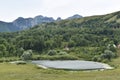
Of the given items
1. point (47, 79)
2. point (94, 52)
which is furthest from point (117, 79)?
point (94, 52)

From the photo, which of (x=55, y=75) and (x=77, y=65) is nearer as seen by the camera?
(x=55, y=75)

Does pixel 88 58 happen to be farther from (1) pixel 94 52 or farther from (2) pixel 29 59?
(2) pixel 29 59

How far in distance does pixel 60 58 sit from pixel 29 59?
16.8 meters

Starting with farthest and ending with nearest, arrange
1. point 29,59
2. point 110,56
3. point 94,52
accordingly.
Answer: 1. point 94,52
2. point 29,59
3. point 110,56

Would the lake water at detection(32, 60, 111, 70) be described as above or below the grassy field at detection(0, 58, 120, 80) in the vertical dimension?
above

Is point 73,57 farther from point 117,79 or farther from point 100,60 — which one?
point 117,79

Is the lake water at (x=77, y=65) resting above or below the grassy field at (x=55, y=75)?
above

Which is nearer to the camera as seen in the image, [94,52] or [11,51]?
[94,52]

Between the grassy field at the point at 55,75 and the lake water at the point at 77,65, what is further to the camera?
the lake water at the point at 77,65

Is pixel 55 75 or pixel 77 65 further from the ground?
pixel 77 65

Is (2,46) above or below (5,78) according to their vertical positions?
above

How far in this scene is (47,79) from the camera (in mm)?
74312

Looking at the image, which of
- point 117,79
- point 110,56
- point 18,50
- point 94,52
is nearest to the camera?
point 117,79

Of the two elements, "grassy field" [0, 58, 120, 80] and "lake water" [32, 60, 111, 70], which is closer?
"grassy field" [0, 58, 120, 80]
